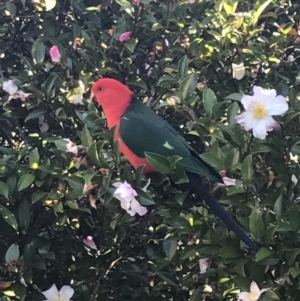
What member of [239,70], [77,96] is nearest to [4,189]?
[77,96]

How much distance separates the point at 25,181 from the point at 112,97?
46 cm

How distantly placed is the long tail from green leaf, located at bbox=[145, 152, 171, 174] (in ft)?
0.53

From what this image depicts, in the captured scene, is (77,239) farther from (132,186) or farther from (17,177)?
(132,186)

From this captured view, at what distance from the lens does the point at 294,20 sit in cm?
234

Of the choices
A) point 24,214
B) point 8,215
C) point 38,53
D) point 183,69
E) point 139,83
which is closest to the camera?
point 8,215

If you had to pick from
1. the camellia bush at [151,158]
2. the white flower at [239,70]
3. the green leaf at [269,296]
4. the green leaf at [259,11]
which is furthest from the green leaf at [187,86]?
the green leaf at [269,296]

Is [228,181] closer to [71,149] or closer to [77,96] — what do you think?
[71,149]

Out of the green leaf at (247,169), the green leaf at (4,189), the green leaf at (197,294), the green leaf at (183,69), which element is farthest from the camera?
the green leaf at (183,69)

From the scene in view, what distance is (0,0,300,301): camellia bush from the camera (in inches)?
58.0

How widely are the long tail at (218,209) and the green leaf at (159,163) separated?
0.16m

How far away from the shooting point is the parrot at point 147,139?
1.53 metres

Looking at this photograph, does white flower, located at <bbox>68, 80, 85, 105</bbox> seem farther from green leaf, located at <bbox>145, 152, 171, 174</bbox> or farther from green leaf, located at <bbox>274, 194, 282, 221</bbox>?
green leaf, located at <bbox>274, 194, 282, 221</bbox>

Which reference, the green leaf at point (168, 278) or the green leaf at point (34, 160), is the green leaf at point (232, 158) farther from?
the green leaf at point (34, 160)

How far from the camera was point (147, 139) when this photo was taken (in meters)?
1.70
